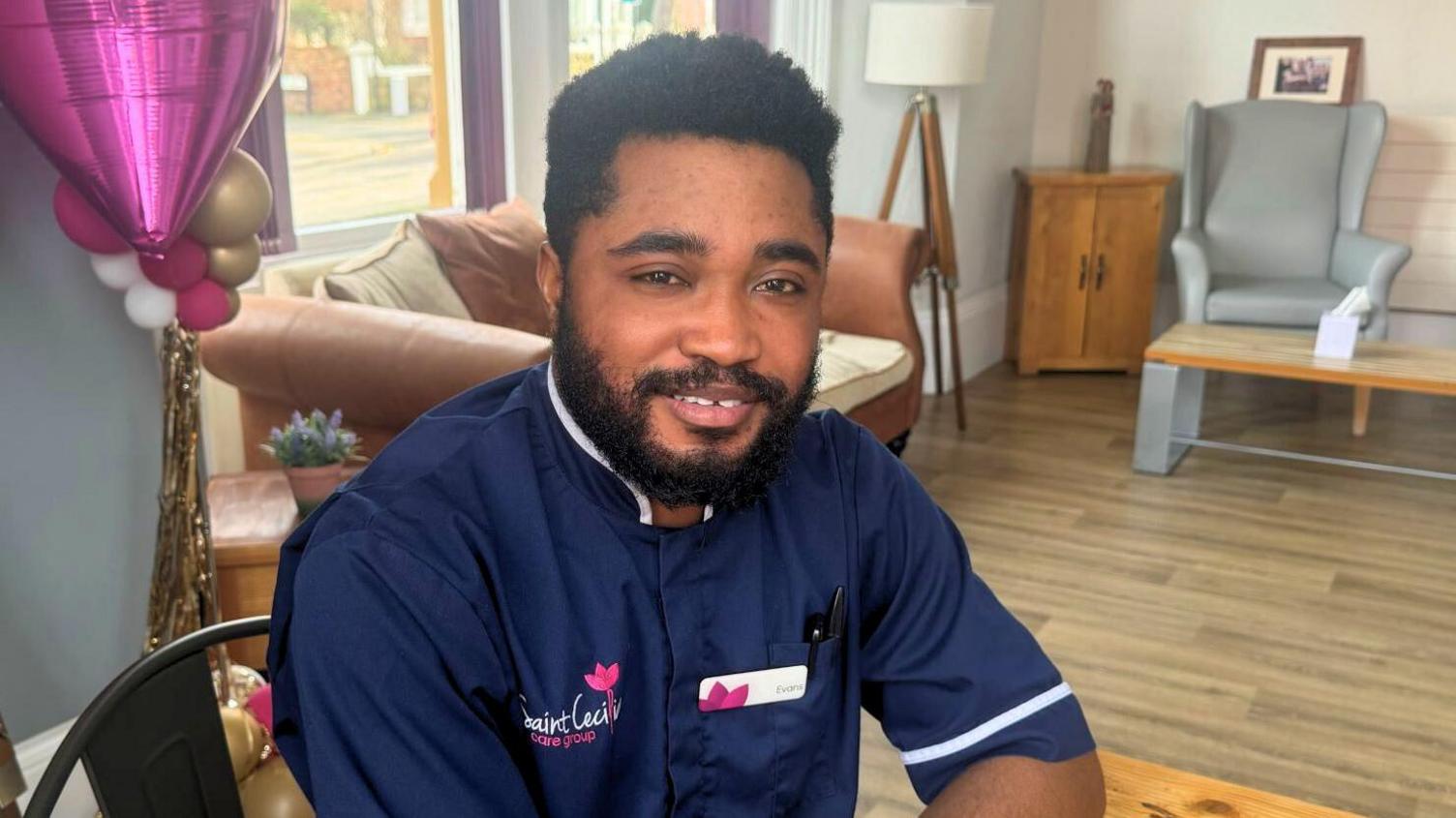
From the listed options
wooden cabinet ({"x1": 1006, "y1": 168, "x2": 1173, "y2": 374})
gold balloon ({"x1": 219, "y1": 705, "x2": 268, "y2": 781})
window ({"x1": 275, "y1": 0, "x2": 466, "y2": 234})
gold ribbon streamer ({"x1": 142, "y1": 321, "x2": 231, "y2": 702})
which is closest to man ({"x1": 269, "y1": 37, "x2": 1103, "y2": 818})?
gold balloon ({"x1": 219, "y1": 705, "x2": 268, "y2": 781})

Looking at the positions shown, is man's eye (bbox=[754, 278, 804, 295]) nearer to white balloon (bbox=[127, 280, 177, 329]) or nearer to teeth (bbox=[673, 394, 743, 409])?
teeth (bbox=[673, 394, 743, 409])

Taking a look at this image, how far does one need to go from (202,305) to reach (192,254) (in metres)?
0.07

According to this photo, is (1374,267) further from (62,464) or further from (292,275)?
(62,464)

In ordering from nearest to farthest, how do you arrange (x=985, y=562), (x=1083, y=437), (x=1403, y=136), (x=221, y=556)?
1. (x=221, y=556)
2. (x=985, y=562)
3. (x=1083, y=437)
4. (x=1403, y=136)

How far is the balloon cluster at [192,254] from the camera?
160 cm

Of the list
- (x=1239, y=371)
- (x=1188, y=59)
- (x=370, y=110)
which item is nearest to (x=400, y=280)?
(x=370, y=110)

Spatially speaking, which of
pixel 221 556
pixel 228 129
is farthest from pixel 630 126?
pixel 221 556

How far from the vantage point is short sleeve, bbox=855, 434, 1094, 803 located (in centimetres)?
99

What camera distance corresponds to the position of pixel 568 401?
0.93 metres

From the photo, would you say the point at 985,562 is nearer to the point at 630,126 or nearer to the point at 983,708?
→ the point at 983,708

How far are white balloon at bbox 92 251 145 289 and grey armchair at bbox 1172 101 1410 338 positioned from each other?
12.4ft

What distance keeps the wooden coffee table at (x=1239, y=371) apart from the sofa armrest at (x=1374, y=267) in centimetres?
29

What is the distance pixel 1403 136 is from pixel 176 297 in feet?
15.8

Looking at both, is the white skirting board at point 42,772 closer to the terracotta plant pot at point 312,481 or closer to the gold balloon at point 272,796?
the gold balloon at point 272,796
